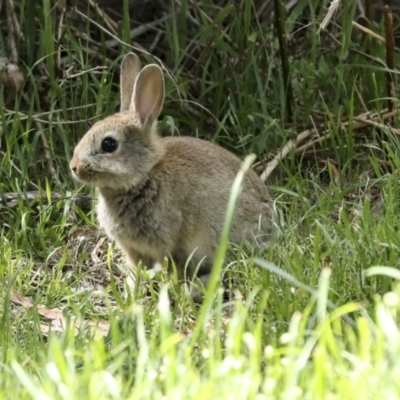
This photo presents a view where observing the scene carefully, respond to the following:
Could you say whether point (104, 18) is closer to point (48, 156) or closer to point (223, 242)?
point (48, 156)

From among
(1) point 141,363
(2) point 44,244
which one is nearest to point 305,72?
(2) point 44,244

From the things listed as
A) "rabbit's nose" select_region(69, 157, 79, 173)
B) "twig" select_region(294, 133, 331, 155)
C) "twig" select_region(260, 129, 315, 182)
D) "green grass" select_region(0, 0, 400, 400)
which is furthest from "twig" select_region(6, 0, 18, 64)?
"twig" select_region(294, 133, 331, 155)

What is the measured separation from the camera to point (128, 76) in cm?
522

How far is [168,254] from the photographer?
15.6 ft

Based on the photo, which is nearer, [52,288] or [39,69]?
[52,288]

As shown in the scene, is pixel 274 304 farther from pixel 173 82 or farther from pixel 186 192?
pixel 173 82

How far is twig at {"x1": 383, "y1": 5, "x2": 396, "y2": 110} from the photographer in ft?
18.0

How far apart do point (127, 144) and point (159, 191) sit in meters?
0.30

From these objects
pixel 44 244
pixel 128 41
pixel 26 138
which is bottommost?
pixel 44 244

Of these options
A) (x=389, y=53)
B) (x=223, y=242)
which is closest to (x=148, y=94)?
(x=389, y=53)

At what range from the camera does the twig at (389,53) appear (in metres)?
5.50

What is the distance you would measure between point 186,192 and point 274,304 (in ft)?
3.85

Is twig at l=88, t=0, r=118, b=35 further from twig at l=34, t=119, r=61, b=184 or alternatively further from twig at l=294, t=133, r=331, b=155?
twig at l=294, t=133, r=331, b=155

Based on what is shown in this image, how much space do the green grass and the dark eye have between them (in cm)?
44
